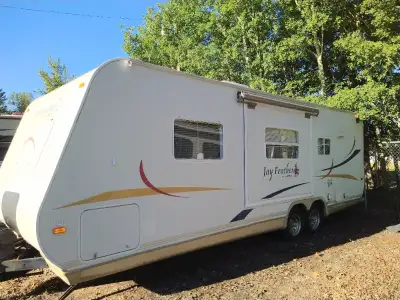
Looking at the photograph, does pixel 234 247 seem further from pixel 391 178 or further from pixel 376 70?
pixel 391 178

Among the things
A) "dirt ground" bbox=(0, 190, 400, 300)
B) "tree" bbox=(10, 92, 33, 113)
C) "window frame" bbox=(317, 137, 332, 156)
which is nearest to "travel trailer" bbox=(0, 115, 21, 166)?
"dirt ground" bbox=(0, 190, 400, 300)

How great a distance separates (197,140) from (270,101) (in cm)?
196

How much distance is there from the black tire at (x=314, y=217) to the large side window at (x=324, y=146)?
1169 mm

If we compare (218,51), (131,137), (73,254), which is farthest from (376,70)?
(73,254)

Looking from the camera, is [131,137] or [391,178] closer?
[131,137]

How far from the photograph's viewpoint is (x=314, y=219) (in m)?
8.34

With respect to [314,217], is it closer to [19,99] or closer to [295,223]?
[295,223]

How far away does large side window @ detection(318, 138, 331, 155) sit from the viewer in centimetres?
826

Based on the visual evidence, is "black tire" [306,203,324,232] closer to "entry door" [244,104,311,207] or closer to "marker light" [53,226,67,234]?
"entry door" [244,104,311,207]

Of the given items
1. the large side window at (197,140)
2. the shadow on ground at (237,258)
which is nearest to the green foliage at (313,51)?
the shadow on ground at (237,258)

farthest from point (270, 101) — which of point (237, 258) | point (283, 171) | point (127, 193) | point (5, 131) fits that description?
point (5, 131)

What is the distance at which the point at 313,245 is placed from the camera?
7246 millimetres

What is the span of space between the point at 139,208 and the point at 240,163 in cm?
208

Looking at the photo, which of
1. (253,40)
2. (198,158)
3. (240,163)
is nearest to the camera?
(198,158)
